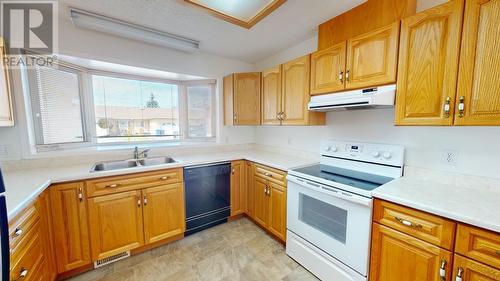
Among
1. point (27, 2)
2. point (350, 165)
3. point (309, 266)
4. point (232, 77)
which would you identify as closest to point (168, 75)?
point (232, 77)

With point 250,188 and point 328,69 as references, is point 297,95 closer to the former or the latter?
point 328,69

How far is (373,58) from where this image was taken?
1526 millimetres

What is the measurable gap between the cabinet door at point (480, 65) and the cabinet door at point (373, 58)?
13.9 inches

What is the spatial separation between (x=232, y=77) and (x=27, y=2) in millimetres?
2021

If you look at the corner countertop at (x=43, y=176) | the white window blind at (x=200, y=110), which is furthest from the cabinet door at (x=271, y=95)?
the white window blind at (x=200, y=110)

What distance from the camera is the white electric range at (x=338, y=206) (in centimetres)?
141

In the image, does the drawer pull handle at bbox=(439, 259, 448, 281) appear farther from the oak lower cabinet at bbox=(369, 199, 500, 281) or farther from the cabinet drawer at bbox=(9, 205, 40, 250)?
the cabinet drawer at bbox=(9, 205, 40, 250)

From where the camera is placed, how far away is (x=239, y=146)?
10.6 ft

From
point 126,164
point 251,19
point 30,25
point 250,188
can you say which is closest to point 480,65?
point 251,19

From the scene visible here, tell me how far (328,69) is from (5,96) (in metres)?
2.78

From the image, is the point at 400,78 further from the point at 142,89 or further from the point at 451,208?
the point at 142,89

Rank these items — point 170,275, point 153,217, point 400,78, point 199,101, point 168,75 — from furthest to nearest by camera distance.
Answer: point 199,101, point 168,75, point 153,217, point 170,275, point 400,78

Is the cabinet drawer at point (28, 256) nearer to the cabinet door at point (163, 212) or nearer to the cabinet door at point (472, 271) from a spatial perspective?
the cabinet door at point (163, 212)

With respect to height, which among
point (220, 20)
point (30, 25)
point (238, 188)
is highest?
point (220, 20)
